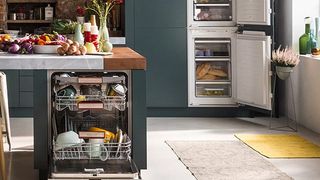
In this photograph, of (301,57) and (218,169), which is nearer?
(218,169)

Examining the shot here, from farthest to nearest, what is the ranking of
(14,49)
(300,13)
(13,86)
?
(13,86)
(300,13)
(14,49)

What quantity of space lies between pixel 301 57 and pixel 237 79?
927 mm

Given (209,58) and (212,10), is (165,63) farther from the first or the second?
(212,10)

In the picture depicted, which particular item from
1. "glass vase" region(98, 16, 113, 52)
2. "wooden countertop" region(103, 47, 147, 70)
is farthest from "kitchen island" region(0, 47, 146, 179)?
"glass vase" region(98, 16, 113, 52)

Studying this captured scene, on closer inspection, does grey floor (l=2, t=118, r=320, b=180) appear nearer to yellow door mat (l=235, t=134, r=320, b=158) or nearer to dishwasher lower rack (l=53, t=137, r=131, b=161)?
yellow door mat (l=235, t=134, r=320, b=158)

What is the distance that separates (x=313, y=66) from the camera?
687cm

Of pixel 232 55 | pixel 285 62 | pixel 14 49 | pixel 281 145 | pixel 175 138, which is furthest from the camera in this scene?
pixel 232 55

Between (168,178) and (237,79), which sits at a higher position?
(237,79)

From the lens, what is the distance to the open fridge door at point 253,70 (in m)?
7.34

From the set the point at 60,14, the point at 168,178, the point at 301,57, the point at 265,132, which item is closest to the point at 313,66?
the point at 301,57

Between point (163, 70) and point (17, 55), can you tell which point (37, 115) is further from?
point (163, 70)

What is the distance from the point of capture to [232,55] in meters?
7.91

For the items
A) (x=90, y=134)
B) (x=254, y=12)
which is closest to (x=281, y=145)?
(x=254, y=12)

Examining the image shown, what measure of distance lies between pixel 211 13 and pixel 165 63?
0.83 meters
